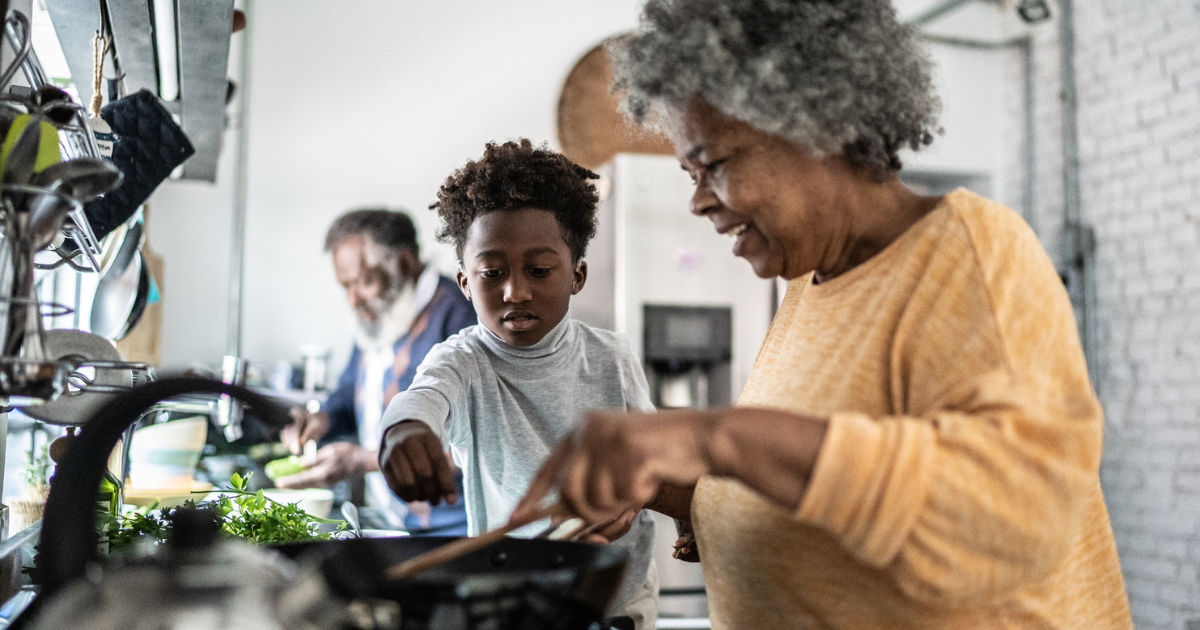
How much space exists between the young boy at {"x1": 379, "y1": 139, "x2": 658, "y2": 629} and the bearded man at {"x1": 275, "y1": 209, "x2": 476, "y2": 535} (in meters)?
0.77

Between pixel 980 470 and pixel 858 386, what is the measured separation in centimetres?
18

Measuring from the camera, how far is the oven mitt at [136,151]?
1.32 metres

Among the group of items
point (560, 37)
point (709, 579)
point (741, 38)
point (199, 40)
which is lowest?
point (709, 579)

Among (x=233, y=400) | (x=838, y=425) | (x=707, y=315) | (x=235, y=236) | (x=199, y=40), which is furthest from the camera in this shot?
(x=235, y=236)

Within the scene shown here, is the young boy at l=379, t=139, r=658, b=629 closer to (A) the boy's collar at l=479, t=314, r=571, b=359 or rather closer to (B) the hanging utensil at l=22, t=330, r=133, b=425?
(A) the boy's collar at l=479, t=314, r=571, b=359

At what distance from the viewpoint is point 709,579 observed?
92 cm

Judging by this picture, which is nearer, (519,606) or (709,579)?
(519,606)

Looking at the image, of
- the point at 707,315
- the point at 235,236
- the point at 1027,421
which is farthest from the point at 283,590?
the point at 235,236

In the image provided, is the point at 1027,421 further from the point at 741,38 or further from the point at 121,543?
the point at 121,543

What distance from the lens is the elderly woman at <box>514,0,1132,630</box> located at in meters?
0.58

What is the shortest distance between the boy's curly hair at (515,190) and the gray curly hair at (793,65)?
0.61 metres

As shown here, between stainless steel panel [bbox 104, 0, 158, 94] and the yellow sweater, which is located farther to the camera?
stainless steel panel [bbox 104, 0, 158, 94]

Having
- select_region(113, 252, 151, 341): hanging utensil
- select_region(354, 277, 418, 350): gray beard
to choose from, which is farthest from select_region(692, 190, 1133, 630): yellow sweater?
select_region(354, 277, 418, 350): gray beard

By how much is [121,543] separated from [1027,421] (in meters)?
0.87
